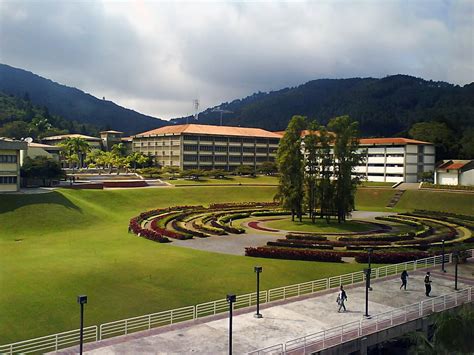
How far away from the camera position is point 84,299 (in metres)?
19.5

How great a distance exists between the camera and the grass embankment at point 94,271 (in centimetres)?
2598

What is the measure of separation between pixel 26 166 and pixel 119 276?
173 feet

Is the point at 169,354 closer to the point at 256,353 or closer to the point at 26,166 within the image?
the point at 256,353

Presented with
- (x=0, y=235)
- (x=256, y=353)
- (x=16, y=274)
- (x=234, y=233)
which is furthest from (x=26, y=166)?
(x=256, y=353)

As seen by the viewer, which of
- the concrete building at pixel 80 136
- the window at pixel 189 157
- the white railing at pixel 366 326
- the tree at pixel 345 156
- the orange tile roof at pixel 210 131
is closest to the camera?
the white railing at pixel 366 326

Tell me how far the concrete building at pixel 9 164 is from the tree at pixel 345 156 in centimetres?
4473

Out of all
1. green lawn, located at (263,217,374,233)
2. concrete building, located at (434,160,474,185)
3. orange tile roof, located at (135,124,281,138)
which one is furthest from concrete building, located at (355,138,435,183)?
green lawn, located at (263,217,374,233)

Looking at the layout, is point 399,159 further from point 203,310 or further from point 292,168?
point 203,310

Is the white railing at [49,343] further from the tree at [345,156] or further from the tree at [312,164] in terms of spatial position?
the tree at [345,156]

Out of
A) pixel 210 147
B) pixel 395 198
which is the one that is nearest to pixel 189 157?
pixel 210 147

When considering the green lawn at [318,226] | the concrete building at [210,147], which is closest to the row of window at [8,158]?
the green lawn at [318,226]

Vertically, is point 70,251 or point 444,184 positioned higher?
point 444,184

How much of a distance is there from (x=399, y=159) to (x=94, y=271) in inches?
3411

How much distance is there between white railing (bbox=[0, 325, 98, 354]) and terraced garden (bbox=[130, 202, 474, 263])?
20.9m
